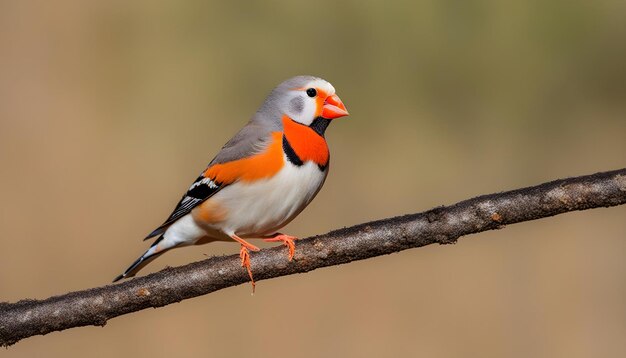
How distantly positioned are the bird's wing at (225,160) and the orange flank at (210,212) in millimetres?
24

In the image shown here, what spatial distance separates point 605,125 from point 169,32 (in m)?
3.12

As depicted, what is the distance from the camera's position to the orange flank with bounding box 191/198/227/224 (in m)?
3.36

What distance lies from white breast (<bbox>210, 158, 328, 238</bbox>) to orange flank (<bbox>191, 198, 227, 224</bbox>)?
2cm

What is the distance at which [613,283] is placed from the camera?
5906 millimetres

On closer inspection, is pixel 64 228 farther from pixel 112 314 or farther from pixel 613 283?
pixel 613 283

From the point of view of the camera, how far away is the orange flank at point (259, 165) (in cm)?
324

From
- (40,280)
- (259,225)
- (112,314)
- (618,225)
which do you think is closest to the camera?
(112,314)

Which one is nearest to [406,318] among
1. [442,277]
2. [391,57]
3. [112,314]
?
[442,277]

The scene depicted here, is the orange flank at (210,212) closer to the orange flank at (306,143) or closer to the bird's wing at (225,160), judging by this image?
the bird's wing at (225,160)

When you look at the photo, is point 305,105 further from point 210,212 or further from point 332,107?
point 210,212

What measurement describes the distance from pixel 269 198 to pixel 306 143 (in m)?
0.24

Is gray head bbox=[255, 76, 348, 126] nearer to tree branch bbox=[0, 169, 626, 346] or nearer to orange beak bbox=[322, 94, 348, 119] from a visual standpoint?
orange beak bbox=[322, 94, 348, 119]

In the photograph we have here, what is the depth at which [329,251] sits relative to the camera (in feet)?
9.27

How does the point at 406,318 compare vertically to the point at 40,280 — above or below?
below
